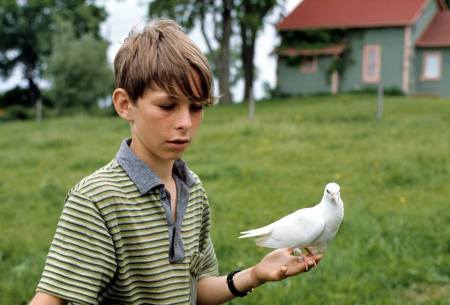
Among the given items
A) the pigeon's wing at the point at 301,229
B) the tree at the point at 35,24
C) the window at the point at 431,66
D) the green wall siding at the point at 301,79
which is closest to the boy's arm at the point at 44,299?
the pigeon's wing at the point at 301,229

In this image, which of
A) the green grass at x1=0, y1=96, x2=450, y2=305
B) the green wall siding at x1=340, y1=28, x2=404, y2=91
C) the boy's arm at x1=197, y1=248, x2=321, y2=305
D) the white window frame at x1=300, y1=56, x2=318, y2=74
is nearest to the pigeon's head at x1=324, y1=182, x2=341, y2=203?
the boy's arm at x1=197, y1=248, x2=321, y2=305

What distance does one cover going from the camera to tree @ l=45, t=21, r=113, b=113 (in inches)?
1300

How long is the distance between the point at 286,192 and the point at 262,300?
374 cm

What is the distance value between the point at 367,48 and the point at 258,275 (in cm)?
2943

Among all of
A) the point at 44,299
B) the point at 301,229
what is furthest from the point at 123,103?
the point at 301,229

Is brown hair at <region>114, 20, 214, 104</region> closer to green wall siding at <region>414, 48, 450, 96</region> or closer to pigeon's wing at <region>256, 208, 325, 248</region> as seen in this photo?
pigeon's wing at <region>256, 208, 325, 248</region>

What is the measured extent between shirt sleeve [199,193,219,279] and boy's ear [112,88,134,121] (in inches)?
19.8

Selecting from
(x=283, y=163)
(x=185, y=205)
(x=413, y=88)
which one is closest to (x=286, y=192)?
(x=283, y=163)

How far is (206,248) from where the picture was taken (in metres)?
2.37

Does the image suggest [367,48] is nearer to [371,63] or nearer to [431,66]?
[371,63]

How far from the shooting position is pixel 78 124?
19781 millimetres

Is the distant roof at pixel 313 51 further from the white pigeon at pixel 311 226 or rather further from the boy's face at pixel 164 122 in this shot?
the boy's face at pixel 164 122

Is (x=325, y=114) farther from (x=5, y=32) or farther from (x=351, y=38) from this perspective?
(x=5, y=32)

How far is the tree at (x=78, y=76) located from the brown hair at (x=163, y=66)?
104ft
